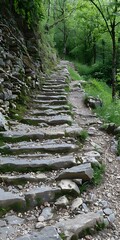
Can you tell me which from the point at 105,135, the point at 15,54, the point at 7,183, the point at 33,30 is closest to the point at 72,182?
the point at 7,183

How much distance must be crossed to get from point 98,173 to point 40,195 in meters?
1.24

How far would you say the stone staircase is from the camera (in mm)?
3549

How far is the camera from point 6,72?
26.4 ft

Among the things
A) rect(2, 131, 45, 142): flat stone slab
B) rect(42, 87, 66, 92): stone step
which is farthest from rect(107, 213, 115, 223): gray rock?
rect(42, 87, 66, 92): stone step

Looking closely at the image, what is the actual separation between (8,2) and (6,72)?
4.19 m

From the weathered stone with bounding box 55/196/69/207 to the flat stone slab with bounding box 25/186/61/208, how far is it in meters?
0.11

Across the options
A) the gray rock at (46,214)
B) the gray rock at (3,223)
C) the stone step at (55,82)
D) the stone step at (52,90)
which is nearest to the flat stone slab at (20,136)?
the gray rock at (46,214)

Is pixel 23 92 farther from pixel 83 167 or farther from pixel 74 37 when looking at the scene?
pixel 74 37

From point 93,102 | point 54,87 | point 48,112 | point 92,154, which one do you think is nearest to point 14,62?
point 48,112

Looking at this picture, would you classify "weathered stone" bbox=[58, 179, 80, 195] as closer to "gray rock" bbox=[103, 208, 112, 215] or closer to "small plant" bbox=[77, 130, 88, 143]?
"gray rock" bbox=[103, 208, 112, 215]

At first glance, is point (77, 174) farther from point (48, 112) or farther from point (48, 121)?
point (48, 112)

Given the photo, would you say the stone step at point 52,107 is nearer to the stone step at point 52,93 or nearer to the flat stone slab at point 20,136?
the stone step at point 52,93

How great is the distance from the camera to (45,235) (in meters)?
3.35

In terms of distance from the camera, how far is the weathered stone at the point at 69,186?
4254mm
